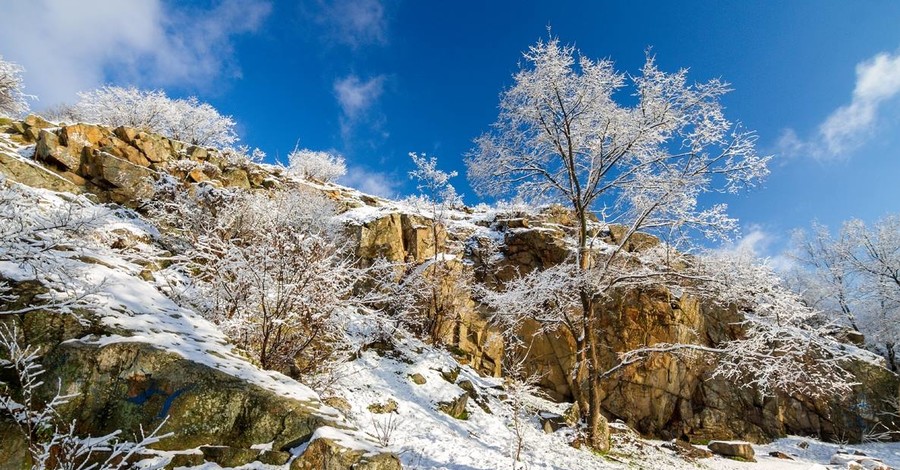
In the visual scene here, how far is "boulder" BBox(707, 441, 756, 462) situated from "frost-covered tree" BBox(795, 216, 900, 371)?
13.3 metres

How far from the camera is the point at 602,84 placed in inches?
440

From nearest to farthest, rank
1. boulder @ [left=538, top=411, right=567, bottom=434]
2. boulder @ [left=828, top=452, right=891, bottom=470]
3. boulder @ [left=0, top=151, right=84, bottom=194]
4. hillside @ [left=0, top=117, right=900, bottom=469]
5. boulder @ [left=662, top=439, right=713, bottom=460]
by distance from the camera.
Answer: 1. hillside @ [left=0, top=117, right=900, bottom=469]
2. boulder @ [left=538, top=411, right=567, bottom=434]
3. boulder @ [left=828, top=452, right=891, bottom=470]
4. boulder @ [left=662, top=439, right=713, bottom=460]
5. boulder @ [left=0, top=151, right=84, bottom=194]

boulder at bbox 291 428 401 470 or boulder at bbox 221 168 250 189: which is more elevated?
boulder at bbox 221 168 250 189

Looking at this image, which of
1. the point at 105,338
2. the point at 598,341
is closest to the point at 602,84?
the point at 105,338

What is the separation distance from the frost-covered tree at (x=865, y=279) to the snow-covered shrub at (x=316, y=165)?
38996 mm

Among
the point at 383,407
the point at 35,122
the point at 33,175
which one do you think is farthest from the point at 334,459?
the point at 35,122

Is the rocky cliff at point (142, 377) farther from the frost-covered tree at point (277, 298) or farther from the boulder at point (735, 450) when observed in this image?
the boulder at point (735, 450)

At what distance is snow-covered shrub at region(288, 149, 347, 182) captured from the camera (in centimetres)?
3744

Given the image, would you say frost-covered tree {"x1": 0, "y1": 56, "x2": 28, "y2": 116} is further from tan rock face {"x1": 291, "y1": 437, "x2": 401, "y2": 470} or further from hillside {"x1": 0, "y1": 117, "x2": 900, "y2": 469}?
tan rock face {"x1": 291, "y1": 437, "x2": 401, "y2": 470}

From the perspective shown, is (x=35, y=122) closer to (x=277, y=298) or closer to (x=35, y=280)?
(x=277, y=298)

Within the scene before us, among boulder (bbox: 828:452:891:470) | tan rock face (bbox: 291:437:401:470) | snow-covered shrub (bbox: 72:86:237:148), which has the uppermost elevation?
snow-covered shrub (bbox: 72:86:237:148)

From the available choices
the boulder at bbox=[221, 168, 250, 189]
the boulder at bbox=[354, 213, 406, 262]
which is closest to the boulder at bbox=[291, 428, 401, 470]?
the boulder at bbox=[354, 213, 406, 262]

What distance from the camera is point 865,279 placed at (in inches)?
927

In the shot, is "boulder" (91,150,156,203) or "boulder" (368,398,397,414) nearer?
"boulder" (368,398,397,414)
